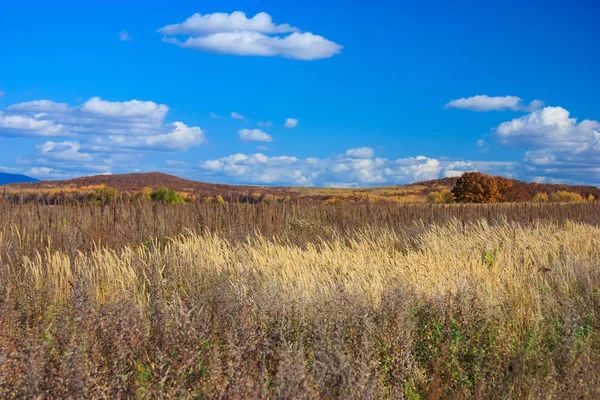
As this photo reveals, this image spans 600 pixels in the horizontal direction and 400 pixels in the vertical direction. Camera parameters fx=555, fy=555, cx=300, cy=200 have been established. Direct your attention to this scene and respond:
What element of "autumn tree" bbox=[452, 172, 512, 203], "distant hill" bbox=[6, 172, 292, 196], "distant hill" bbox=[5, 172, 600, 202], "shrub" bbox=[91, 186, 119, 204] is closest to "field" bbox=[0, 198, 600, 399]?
"shrub" bbox=[91, 186, 119, 204]

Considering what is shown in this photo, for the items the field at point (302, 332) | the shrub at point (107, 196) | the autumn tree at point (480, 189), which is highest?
the autumn tree at point (480, 189)

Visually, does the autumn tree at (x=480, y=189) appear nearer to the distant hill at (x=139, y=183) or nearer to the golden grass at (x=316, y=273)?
the golden grass at (x=316, y=273)

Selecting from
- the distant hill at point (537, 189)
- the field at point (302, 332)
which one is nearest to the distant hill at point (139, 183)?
the distant hill at point (537, 189)

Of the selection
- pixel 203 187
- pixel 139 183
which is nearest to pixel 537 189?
pixel 203 187

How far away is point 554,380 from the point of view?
3.90 meters

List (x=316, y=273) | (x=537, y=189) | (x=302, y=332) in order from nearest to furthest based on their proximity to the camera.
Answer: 1. (x=302, y=332)
2. (x=316, y=273)
3. (x=537, y=189)

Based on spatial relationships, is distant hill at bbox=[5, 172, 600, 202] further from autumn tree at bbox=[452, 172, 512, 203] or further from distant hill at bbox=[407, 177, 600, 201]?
autumn tree at bbox=[452, 172, 512, 203]

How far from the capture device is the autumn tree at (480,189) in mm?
32400

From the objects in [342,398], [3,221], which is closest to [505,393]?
[342,398]

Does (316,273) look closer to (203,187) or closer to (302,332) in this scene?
(302,332)

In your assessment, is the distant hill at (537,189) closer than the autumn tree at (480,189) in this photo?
No

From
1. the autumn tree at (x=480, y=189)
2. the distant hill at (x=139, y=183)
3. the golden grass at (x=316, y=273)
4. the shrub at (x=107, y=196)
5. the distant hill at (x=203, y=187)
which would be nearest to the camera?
the golden grass at (x=316, y=273)

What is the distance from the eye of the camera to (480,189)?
32.5 metres

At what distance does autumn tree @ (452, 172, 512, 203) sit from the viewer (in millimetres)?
32400
